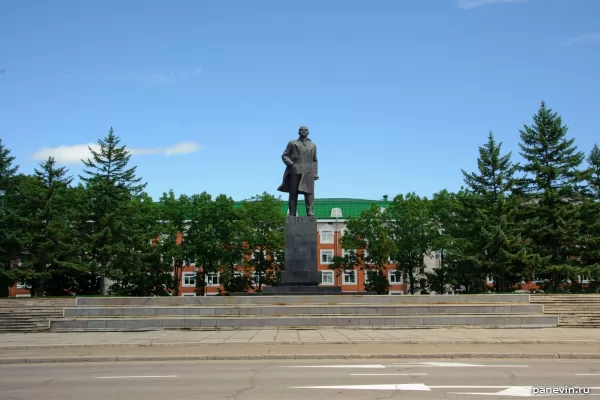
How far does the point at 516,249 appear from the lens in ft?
128

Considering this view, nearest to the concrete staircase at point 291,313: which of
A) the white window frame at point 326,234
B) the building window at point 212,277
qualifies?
the building window at point 212,277

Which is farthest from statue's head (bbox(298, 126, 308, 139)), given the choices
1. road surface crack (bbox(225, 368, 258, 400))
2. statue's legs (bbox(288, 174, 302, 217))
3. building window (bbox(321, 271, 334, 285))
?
building window (bbox(321, 271, 334, 285))

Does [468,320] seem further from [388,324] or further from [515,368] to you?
[515,368]

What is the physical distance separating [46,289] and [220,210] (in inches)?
592

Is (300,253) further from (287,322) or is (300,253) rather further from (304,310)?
(287,322)

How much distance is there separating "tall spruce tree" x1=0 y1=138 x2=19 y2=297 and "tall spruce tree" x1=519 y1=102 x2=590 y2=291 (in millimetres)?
34736

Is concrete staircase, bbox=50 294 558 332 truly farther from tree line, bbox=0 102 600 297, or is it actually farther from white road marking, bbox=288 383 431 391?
tree line, bbox=0 102 600 297

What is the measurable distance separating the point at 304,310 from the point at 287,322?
44.0 inches

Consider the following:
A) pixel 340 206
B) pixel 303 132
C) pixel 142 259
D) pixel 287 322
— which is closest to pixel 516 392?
pixel 287 322

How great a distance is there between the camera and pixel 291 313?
66.4ft

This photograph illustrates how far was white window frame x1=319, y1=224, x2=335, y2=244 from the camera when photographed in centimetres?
6555

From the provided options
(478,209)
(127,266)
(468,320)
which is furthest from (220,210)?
(468,320)

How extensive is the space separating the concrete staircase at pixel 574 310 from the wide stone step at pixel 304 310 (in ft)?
8.70

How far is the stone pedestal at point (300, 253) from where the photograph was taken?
23.8m
